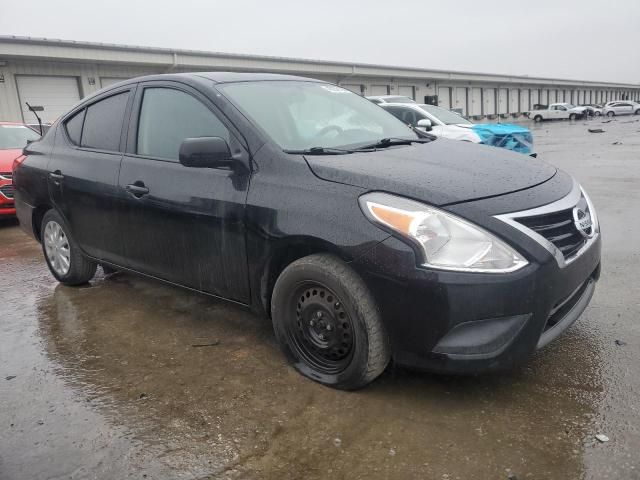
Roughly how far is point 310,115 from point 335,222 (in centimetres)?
113

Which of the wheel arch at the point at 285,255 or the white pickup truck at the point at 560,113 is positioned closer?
the wheel arch at the point at 285,255

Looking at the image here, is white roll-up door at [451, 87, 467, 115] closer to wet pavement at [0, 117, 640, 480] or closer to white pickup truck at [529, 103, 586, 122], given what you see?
white pickup truck at [529, 103, 586, 122]

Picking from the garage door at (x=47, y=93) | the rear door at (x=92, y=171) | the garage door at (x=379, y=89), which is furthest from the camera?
the garage door at (x=379, y=89)

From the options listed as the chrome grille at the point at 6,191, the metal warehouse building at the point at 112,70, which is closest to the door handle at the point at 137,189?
the chrome grille at the point at 6,191


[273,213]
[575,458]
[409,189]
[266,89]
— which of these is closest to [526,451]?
[575,458]

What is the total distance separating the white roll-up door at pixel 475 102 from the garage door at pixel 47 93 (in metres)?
37.1

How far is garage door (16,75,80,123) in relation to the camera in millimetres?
17953

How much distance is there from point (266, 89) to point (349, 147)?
77 cm

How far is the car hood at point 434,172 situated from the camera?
97.4 inches

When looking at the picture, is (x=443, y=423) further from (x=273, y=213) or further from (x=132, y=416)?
(x=132, y=416)

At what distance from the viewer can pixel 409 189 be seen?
2465 millimetres

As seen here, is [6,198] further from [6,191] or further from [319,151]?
[319,151]

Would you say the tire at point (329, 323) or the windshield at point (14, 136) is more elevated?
the windshield at point (14, 136)

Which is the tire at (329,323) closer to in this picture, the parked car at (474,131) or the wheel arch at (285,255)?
the wheel arch at (285,255)
